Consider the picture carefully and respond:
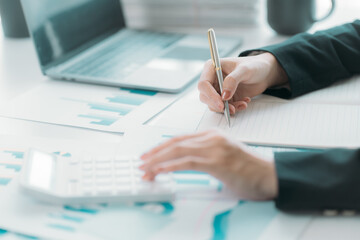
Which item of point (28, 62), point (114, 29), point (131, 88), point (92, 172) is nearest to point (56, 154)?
point (92, 172)

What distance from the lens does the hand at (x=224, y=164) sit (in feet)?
2.13

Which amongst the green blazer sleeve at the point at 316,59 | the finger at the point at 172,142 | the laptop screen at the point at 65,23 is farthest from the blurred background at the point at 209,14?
the finger at the point at 172,142

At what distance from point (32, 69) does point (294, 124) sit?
0.69 metres

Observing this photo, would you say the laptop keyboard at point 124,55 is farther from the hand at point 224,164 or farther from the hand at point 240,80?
the hand at point 224,164

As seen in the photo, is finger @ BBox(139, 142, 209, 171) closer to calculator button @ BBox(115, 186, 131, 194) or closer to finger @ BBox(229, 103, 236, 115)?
calculator button @ BBox(115, 186, 131, 194)

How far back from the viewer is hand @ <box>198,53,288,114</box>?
2.87 ft

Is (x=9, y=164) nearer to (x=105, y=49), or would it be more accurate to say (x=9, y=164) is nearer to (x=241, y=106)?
(x=241, y=106)

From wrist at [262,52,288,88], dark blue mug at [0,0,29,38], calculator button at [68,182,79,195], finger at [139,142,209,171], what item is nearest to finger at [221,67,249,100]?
wrist at [262,52,288,88]

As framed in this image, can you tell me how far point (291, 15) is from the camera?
1.25 m

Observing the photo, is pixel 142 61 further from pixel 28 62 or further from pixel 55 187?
pixel 55 187

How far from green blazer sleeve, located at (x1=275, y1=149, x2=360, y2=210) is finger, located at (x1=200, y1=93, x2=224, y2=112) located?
0.23m

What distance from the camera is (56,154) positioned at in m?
0.79

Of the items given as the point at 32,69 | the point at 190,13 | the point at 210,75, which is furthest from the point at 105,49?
the point at 210,75

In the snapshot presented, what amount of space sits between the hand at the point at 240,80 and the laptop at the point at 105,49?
12 cm
